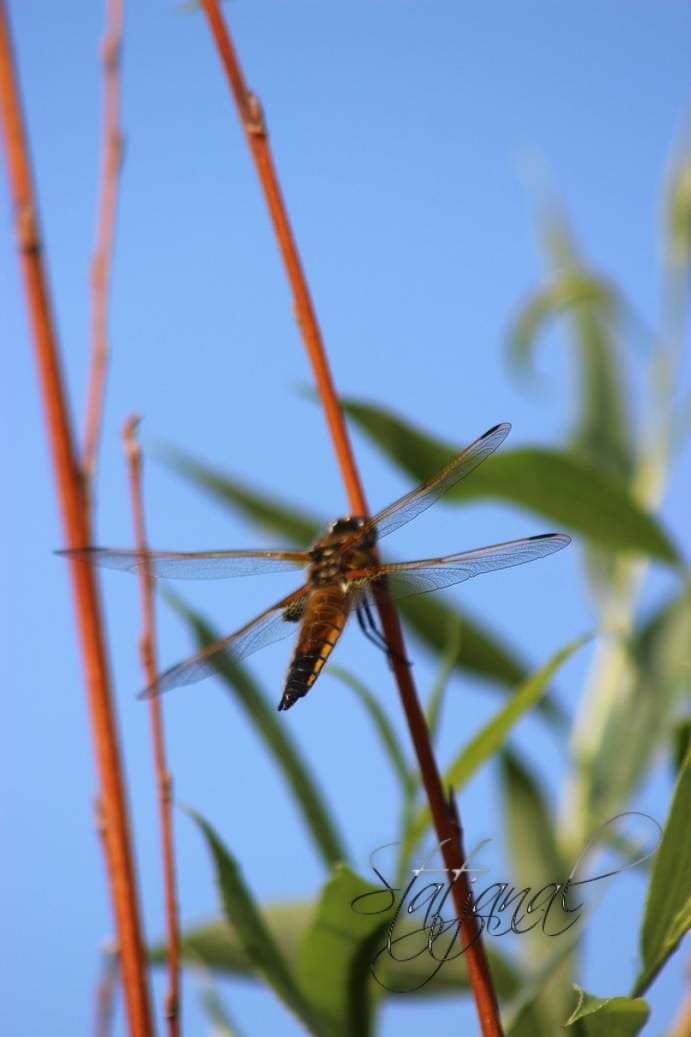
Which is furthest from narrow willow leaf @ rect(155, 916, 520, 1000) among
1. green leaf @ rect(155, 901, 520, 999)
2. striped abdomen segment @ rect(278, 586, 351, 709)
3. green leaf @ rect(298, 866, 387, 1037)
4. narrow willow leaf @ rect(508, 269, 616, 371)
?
narrow willow leaf @ rect(508, 269, 616, 371)

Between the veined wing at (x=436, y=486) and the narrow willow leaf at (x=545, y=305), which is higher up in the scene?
the narrow willow leaf at (x=545, y=305)

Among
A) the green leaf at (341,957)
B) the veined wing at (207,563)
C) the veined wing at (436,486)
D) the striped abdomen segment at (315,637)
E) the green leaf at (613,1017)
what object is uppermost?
the veined wing at (207,563)

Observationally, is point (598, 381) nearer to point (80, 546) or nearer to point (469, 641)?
point (469, 641)

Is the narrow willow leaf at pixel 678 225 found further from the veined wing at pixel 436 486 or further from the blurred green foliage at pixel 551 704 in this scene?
the veined wing at pixel 436 486

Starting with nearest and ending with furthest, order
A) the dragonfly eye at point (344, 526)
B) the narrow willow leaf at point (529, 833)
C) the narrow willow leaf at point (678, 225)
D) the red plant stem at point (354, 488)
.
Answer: the red plant stem at point (354, 488), the dragonfly eye at point (344, 526), the narrow willow leaf at point (529, 833), the narrow willow leaf at point (678, 225)

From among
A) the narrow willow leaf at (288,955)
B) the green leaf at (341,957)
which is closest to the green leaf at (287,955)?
the narrow willow leaf at (288,955)

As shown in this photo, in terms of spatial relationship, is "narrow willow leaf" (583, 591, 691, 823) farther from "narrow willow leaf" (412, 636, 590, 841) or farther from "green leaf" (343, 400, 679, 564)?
"narrow willow leaf" (412, 636, 590, 841)

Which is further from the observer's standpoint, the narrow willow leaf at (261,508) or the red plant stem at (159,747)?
→ the narrow willow leaf at (261,508)
